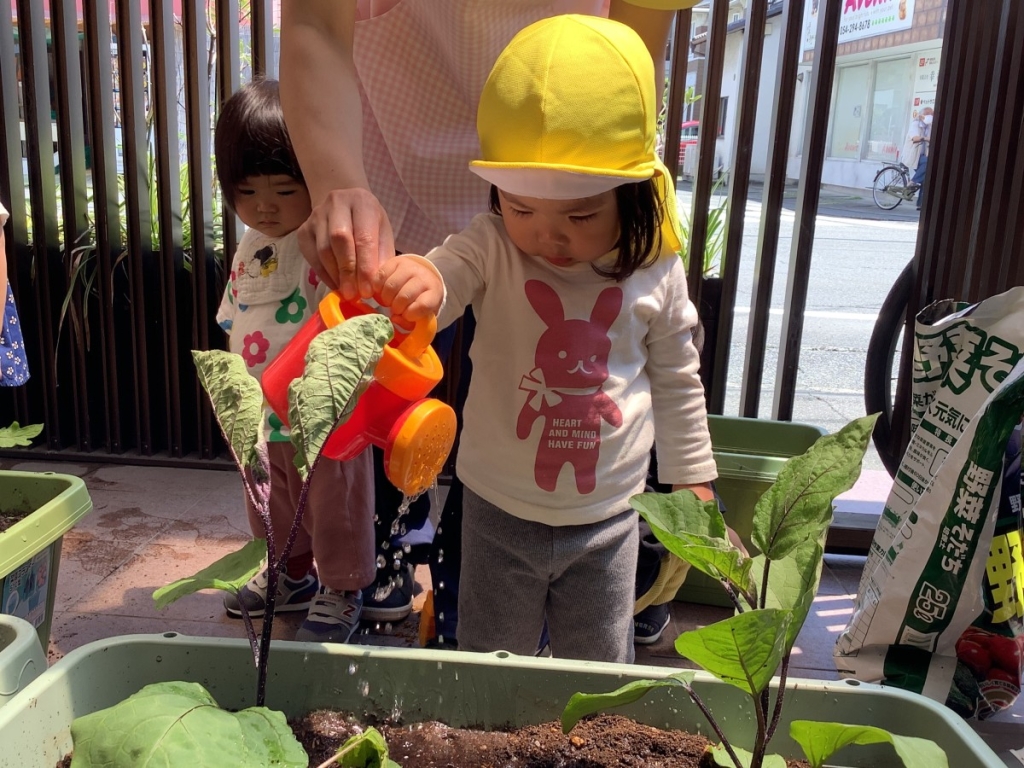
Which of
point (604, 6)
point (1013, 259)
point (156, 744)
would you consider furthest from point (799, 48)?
point (156, 744)

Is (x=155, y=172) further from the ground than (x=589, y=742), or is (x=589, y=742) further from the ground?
(x=155, y=172)

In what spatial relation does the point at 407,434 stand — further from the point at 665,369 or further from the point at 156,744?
the point at 665,369

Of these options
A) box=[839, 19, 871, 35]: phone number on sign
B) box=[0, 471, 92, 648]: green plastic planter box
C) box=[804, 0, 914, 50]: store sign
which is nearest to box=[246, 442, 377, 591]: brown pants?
box=[0, 471, 92, 648]: green plastic planter box

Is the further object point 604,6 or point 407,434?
point 604,6

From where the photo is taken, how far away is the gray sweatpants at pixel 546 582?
42.9 inches

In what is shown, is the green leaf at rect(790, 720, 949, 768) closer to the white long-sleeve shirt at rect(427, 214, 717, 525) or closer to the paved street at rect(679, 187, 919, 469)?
the white long-sleeve shirt at rect(427, 214, 717, 525)

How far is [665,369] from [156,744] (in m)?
0.78

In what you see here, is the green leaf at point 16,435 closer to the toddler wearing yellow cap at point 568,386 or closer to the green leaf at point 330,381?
the toddler wearing yellow cap at point 568,386

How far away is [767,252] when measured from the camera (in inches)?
82.8

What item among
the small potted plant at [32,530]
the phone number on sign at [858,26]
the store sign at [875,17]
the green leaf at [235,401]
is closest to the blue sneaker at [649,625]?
the small potted plant at [32,530]

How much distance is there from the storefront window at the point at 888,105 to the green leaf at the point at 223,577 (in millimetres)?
15657

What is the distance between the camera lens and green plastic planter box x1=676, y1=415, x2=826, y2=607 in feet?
5.86

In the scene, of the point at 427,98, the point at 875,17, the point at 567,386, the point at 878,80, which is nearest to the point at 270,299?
the point at 427,98

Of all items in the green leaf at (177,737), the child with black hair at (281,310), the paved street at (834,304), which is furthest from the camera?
the paved street at (834,304)
